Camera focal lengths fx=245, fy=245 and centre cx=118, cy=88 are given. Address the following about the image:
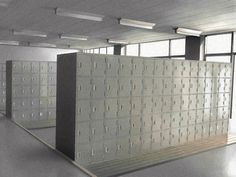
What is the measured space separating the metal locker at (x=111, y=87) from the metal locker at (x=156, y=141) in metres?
1.43

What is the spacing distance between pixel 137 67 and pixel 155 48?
5973 millimetres

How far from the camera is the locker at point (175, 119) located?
5766mm

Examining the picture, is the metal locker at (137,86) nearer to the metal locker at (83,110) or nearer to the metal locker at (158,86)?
the metal locker at (158,86)

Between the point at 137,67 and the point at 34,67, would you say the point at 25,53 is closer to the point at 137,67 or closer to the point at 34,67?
the point at 34,67

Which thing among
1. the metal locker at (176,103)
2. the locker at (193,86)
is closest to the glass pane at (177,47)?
the locker at (193,86)

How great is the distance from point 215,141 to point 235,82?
7.51 feet

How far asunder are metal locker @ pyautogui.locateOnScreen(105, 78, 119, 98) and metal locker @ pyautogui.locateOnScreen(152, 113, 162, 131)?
1195 mm

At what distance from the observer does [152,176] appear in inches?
166

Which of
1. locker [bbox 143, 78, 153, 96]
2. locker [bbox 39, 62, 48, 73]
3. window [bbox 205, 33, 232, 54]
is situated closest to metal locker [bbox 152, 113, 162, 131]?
locker [bbox 143, 78, 153, 96]

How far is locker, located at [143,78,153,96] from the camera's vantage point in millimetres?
5182

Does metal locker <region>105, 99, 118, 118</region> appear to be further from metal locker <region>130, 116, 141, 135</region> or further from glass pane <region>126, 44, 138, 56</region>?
glass pane <region>126, 44, 138, 56</region>

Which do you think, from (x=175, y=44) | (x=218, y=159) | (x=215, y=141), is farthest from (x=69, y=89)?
(x=175, y=44)

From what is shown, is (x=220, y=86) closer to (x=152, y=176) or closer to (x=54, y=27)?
(x=152, y=176)

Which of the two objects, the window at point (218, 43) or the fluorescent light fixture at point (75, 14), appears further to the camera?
the window at point (218, 43)
